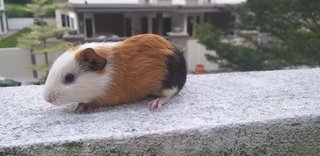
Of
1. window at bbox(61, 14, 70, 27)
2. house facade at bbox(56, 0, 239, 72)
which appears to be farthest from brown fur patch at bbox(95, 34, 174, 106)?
window at bbox(61, 14, 70, 27)

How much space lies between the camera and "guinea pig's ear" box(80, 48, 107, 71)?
2.02ft

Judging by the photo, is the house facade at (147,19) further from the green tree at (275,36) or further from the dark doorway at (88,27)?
the green tree at (275,36)

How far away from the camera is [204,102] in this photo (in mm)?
677

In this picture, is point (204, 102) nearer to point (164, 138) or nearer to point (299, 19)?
point (164, 138)

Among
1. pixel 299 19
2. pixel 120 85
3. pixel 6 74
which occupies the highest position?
pixel 120 85

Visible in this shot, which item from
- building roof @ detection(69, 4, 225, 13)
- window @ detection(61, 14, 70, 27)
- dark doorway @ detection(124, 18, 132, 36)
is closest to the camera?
building roof @ detection(69, 4, 225, 13)

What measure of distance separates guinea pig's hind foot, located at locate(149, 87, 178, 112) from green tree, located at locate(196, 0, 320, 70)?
8.78 ft

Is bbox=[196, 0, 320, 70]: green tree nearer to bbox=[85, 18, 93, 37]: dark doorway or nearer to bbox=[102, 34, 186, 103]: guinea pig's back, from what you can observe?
bbox=[102, 34, 186, 103]: guinea pig's back

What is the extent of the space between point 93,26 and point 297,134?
599 centimetres

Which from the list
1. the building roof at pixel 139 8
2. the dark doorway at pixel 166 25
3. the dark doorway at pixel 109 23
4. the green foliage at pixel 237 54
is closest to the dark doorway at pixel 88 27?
the dark doorway at pixel 109 23

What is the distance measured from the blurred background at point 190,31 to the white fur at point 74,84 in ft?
0.83

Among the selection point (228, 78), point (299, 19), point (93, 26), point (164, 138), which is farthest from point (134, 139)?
point (93, 26)

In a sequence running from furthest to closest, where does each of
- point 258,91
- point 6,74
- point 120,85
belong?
point 6,74 → point 258,91 → point 120,85

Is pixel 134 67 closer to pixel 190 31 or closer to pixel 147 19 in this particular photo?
pixel 147 19
